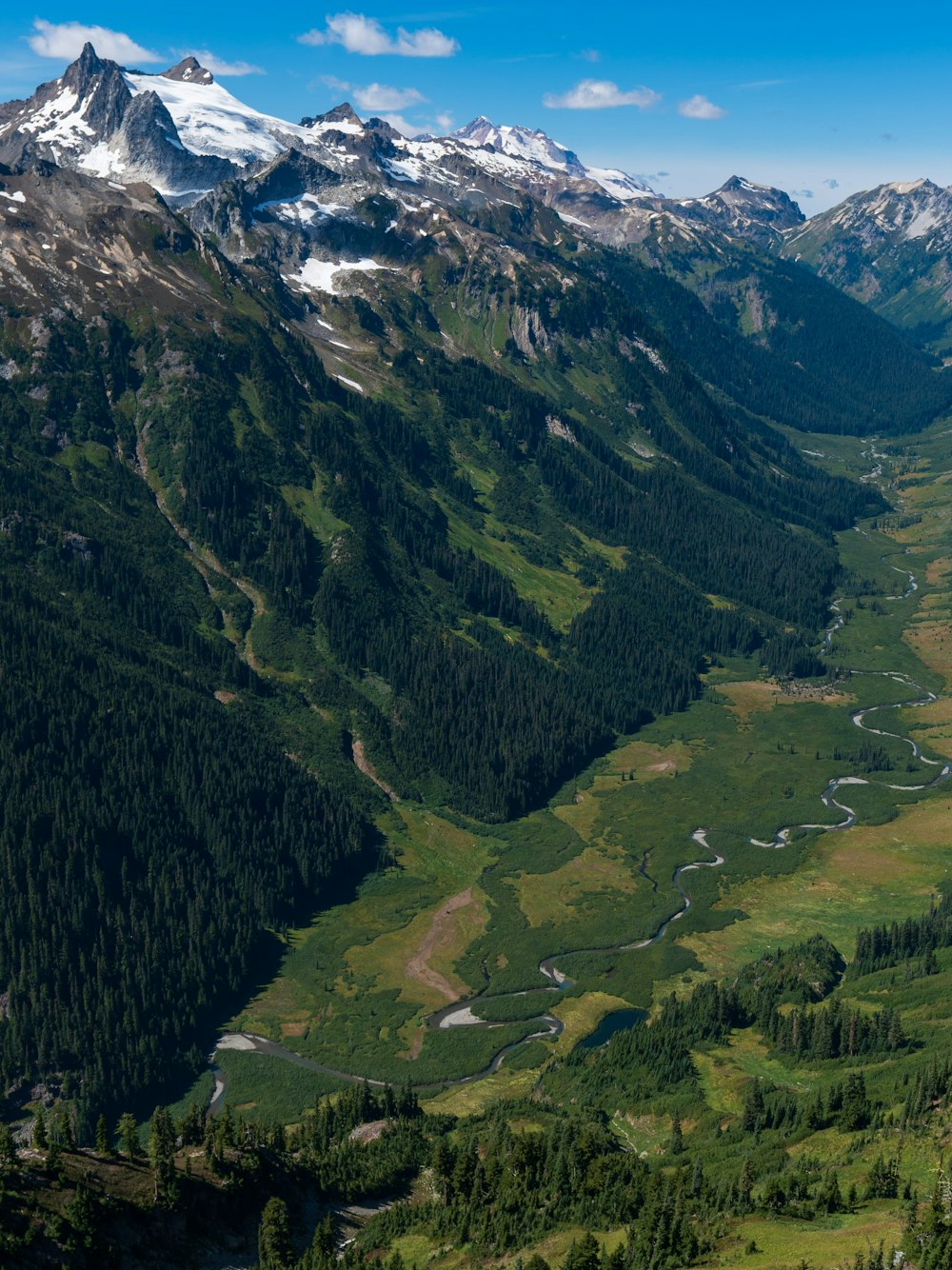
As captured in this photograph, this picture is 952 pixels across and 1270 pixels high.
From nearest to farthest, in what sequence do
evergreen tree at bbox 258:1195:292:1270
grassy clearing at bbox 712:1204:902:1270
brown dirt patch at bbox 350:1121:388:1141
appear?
grassy clearing at bbox 712:1204:902:1270 < evergreen tree at bbox 258:1195:292:1270 < brown dirt patch at bbox 350:1121:388:1141

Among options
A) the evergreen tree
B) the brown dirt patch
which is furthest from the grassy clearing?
the brown dirt patch

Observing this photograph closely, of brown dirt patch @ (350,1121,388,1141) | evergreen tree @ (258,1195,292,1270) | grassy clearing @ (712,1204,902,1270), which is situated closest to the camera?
grassy clearing @ (712,1204,902,1270)

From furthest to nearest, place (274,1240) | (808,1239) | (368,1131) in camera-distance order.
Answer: (368,1131) < (274,1240) < (808,1239)

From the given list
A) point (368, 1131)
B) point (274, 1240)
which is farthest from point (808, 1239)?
point (368, 1131)

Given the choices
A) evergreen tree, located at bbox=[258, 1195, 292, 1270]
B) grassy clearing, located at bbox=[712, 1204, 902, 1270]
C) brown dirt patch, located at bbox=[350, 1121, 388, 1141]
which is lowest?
brown dirt patch, located at bbox=[350, 1121, 388, 1141]

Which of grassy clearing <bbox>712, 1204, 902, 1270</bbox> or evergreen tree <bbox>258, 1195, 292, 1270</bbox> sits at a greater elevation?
grassy clearing <bbox>712, 1204, 902, 1270</bbox>

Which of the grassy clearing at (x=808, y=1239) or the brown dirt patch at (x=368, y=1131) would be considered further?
the brown dirt patch at (x=368, y=1131)

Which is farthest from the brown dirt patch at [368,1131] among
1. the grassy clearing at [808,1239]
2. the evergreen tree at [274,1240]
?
the grassy clearing at [808,1239]

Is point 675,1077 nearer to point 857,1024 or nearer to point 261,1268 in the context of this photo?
point 857,1024

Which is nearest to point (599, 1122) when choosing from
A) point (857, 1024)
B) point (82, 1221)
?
point (857, 1024)

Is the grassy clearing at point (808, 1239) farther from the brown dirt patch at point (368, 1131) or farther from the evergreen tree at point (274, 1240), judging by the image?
the brown dirt patch at point (368, 1131)

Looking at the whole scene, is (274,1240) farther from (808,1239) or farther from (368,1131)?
(808,1239)

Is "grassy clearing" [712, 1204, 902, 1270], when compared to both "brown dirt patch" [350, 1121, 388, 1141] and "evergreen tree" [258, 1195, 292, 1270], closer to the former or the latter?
"evergreen tree" [258, 1195, 292, 1270]
